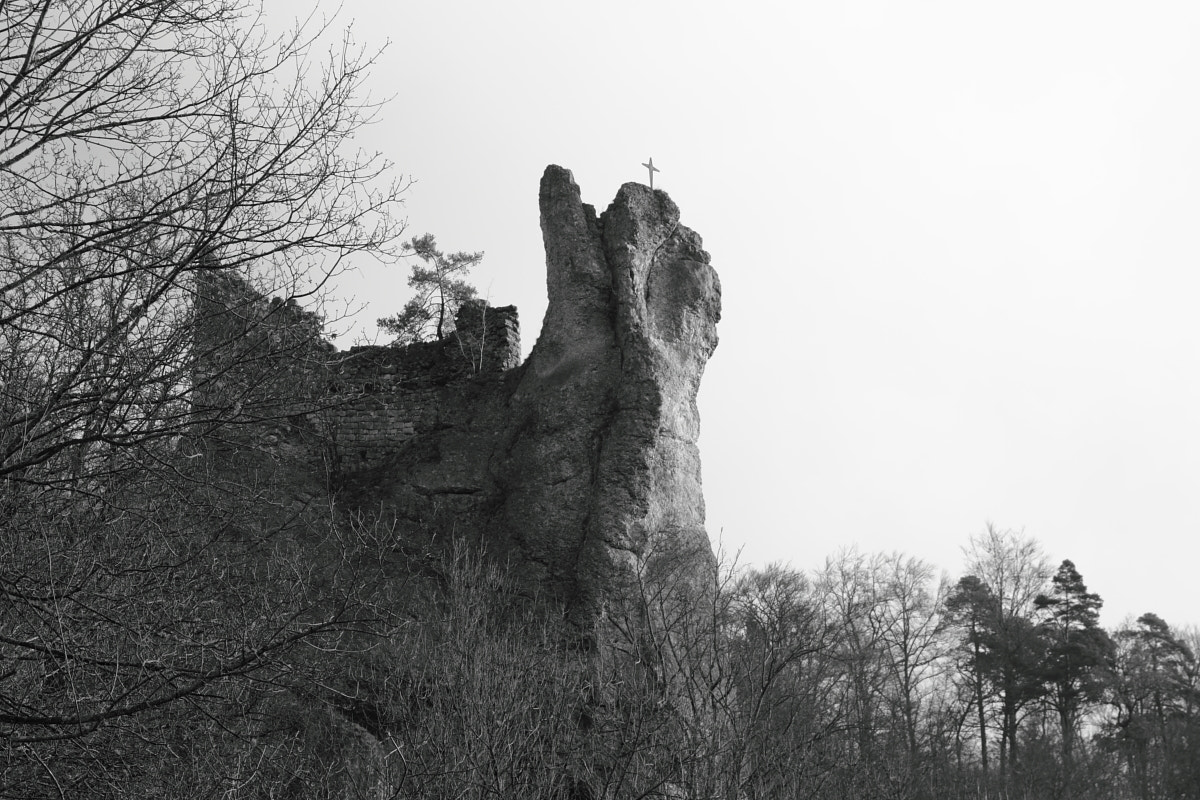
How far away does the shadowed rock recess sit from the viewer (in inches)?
611

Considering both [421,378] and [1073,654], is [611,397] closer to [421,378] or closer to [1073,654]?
[421,378]

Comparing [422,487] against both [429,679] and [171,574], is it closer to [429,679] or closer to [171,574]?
[429,679]

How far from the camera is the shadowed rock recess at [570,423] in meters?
15.5

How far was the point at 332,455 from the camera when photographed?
17984 mm

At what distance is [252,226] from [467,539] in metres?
10.5

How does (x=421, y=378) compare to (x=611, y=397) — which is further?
(x=421, y=378)

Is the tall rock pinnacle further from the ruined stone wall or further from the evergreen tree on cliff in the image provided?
the evergreen tree on cliff

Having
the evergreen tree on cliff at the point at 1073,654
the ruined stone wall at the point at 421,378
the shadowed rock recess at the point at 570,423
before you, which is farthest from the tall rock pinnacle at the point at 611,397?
the evergreen tree on cliff at the point at 1073,654

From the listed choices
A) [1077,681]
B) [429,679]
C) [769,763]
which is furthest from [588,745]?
A: [1077,681]

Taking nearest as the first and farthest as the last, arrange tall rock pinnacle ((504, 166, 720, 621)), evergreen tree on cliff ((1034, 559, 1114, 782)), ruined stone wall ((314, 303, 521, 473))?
tall rock pinnacle ((504, 166, 720, 621)) → ruined stone wall ((314, 303, 521, 473)) → evergreen tree on cliff ((1034, 559, 1114, 782))

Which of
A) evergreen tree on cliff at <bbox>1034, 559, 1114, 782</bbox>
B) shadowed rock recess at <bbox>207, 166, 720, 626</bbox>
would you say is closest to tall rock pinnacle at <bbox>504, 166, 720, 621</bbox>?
shadowed rock recess at <bbox>207, 166, 720, 626</bbox>

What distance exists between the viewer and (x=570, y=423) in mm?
16422

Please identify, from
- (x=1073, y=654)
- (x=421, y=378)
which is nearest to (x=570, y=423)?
(x=421, y=378)

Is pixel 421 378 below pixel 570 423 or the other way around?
the other way around
